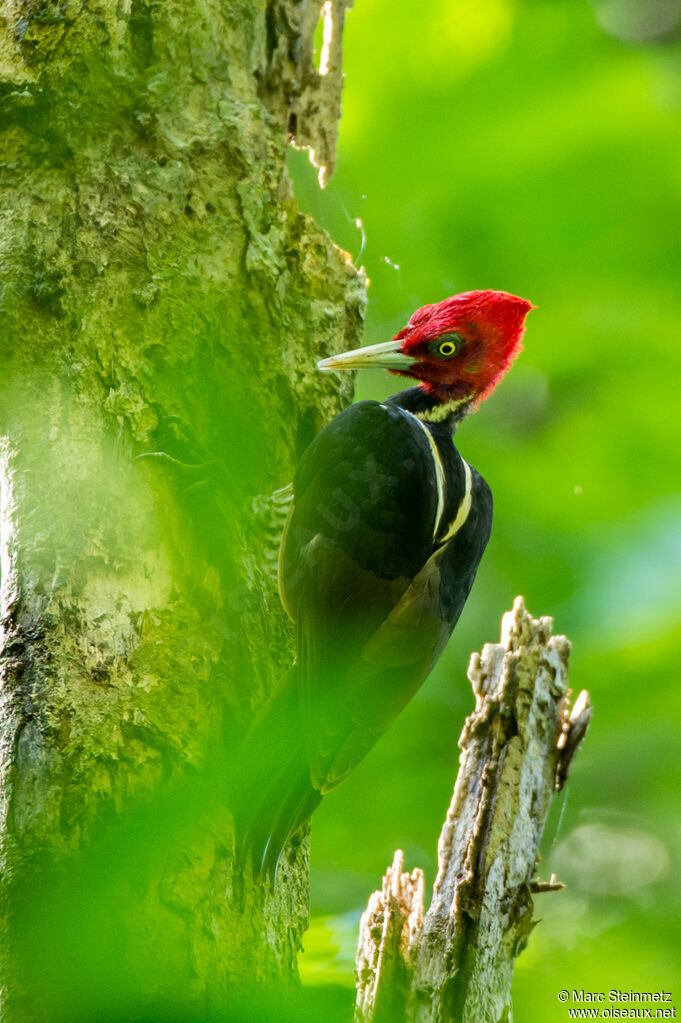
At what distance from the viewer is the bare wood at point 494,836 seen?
6.03ft

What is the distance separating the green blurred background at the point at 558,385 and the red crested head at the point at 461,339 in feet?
1.00

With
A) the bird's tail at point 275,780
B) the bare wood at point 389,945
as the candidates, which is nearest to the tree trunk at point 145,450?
the bird's tail at point 275,780

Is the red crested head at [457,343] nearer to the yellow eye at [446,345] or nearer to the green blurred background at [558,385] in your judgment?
the yellow eye at [446,345]

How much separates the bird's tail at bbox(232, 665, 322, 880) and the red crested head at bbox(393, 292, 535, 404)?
3.43 feet

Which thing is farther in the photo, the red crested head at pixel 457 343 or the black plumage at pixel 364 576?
the red crested head at pixel 457 343

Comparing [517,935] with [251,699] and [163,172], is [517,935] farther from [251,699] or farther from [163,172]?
[163,172]

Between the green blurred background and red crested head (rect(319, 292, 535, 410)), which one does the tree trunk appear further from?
the green blurred background

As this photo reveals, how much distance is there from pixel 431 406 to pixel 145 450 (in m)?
1.03

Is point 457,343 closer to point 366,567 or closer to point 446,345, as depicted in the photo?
point 446,345

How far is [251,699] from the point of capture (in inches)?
85.9

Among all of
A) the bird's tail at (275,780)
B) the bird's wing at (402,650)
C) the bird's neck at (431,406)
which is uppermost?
the bird's neck at (431,406)

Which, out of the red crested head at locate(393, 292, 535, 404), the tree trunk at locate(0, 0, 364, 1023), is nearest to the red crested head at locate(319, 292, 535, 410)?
the red crested head at locate(393, 292, 535, 404)

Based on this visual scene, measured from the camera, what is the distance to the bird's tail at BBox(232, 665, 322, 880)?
6.14ft

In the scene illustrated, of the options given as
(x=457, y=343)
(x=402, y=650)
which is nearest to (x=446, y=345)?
(x=457, y=343)
